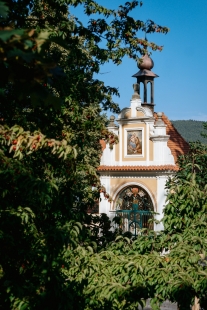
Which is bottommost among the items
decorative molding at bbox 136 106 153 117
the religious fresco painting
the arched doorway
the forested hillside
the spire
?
the arched doorway

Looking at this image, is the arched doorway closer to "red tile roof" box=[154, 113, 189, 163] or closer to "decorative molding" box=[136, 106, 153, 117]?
"red tile roof" box=[154, 113, 189, 163]

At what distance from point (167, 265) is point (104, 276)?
76cm

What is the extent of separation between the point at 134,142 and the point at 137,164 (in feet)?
3.35

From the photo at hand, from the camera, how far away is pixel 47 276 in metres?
4.68

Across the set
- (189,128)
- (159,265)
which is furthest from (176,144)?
(189,128)

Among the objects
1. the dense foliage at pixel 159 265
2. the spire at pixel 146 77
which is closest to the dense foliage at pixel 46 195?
the dense foliage at pixel 159 265

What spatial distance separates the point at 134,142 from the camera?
2111cm

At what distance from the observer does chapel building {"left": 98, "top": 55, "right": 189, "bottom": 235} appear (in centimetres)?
2005

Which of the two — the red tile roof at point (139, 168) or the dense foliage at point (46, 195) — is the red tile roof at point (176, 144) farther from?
the dense foliage at point (46, 195)

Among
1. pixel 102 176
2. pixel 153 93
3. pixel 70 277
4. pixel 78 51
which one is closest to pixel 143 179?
pixel 102 176

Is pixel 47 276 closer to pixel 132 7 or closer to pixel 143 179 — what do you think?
pixel 132 7

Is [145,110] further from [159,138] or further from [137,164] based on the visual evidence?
[137,164]

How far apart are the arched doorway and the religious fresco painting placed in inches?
64.1

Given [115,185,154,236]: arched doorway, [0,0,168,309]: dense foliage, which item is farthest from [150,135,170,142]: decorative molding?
[0,0,168,309]: dense foliage
